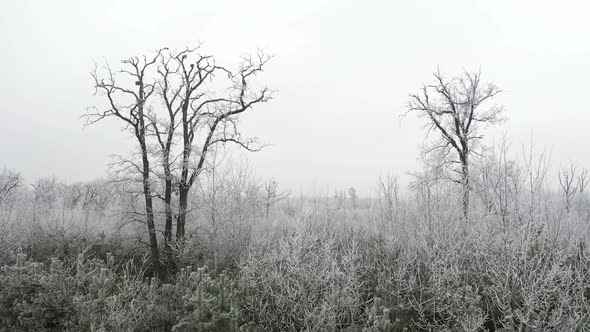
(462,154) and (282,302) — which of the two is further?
(462,154)

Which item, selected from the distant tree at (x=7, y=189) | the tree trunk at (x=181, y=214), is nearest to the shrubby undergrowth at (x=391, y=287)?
the tree trunk at (x=181, y=214)

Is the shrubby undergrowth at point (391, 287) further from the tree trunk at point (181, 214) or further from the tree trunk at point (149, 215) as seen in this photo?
the tree trunk at point (181, 214)

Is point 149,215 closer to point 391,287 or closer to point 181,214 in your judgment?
point 181,214

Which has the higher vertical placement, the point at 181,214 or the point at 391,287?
the point at 181,214

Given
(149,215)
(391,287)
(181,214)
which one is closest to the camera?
(391,287)

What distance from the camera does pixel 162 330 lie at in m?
9.17

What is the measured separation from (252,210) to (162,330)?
10.6 metres

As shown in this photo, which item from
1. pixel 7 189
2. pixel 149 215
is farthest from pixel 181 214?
pixel 7 189

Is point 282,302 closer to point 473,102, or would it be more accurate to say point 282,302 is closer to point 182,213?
point 182,213

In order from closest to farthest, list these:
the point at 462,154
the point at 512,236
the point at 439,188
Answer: the point at 512,236 < the point at 439,188 < the point at 462,154

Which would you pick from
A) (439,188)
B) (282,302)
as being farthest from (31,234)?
(439,188)

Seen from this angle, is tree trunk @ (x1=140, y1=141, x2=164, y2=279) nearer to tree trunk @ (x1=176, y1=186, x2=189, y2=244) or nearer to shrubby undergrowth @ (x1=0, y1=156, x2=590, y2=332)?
tree trunk @ (x1=176, y1=186, x2=189, y2=244)

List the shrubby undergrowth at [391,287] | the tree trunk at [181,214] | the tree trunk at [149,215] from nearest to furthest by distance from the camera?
1. the shrubby undergrowth at [391,287]
2. the tree trunk at [149,215]
3. the tree trunk at [181,214]

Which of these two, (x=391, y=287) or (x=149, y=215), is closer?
(x=391, y=287)
